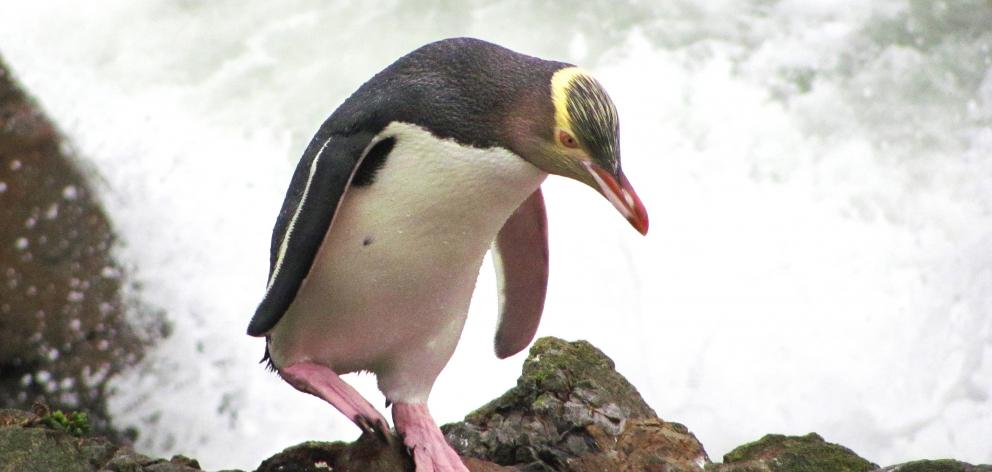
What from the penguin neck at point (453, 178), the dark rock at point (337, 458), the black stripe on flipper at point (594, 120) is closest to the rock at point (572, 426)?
the dark rock at point (337, 458)

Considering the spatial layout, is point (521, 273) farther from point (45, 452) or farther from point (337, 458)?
point (45, 452)

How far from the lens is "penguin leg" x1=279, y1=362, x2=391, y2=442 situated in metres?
2.10

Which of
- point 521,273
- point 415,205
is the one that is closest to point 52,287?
point 521,273

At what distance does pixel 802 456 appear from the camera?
7.56 feet

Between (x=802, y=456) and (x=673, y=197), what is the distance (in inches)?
106

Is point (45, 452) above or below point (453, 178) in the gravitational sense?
below

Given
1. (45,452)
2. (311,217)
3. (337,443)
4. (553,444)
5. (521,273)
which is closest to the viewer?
(45,452)

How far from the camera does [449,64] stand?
2025 mm

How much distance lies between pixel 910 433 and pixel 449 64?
2.93 metres

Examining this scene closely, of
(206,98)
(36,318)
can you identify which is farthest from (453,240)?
(206,98)

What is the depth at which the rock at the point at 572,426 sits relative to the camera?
2.21 metres

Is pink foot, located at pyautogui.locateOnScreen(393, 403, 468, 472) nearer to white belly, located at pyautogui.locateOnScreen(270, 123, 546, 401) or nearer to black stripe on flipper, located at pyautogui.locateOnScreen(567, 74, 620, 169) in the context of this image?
white belly, located at pyautogui.locateOnScreen(270, 123, 546, 401)

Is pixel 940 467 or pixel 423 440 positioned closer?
pixel 940 467

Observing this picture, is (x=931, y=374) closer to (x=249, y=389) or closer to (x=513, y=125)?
(x=249, y=389)
